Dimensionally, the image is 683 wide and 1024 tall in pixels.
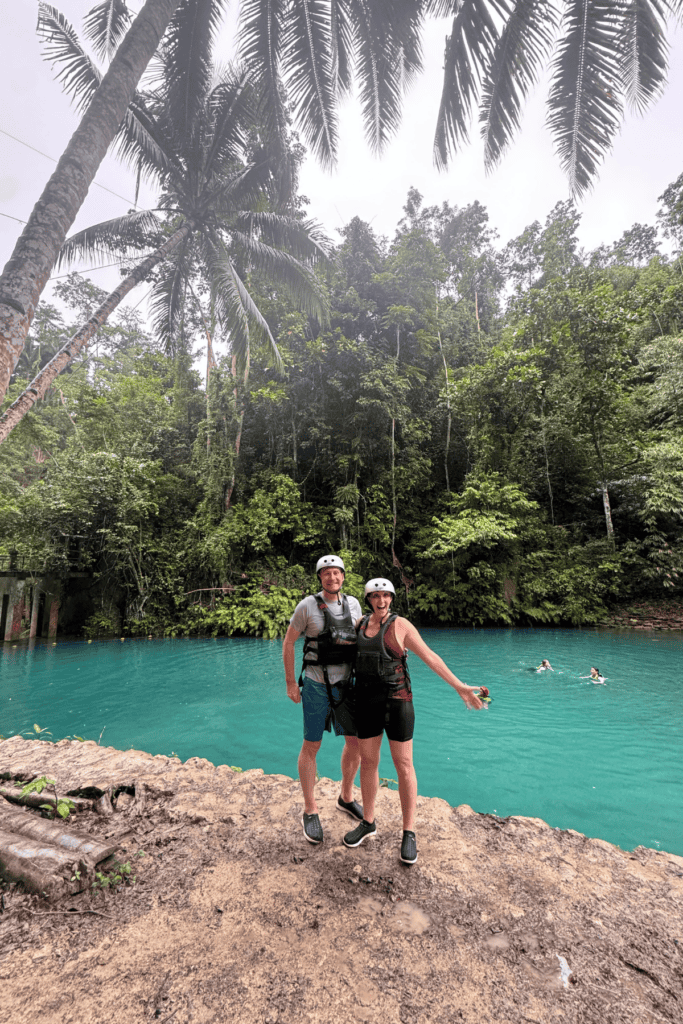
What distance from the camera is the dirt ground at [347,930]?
1511 millimetres

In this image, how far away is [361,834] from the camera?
2564 mm

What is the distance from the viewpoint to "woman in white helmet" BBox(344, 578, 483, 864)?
2457 mm

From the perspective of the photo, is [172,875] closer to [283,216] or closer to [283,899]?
[283,899]

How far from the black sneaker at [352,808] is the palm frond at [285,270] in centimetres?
1164

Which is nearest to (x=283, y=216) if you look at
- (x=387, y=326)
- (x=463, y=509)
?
(x=387, y=326)

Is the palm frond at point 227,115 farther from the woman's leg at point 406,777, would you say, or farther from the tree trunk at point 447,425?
the woman's leg at point 406,777

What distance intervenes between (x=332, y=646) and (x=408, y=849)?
3.84 ft

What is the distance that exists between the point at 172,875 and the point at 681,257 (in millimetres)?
23717

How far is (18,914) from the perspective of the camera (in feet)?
6.11

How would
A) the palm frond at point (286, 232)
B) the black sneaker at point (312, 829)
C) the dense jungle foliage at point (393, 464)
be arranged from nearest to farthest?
the black sneaker at point (312, 829), the palm frond at point (286, 232), the dense jungle foliage at point (393, 464)

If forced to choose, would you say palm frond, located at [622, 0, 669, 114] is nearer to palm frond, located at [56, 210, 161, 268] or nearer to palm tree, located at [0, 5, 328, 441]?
palm tree, located at [0, 5, 328, 441]

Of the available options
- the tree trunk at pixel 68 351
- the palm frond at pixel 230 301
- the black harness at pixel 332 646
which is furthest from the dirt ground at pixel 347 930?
the palm frond at pixel 230 301

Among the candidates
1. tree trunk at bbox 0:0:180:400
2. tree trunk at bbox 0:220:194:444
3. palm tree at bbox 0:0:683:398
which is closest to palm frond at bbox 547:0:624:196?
palm tree at bbox 0:0:683:398

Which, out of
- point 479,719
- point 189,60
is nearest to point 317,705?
point 479,719
